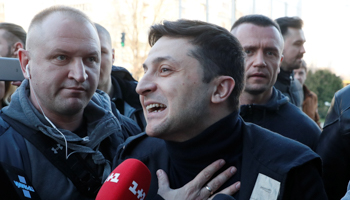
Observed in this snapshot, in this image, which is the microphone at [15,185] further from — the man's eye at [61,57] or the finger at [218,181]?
the finger at [218,181]

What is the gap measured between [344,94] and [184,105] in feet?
2.93

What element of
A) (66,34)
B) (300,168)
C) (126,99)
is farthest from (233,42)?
(126,99)

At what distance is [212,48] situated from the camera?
95.6 inches

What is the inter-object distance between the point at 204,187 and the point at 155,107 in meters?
0.56

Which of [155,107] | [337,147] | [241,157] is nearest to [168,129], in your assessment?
[155,107]

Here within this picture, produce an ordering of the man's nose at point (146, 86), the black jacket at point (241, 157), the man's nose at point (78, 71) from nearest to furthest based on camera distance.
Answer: the black jacket at point (241, 157) < the man's nose at point (146, 86) < the man's nose at point (78, 71)

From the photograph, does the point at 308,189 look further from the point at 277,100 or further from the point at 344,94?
the point at 277,100

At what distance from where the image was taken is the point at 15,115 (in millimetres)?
2482

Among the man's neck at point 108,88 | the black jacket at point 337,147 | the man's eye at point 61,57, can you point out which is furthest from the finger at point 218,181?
the man's neck at point 108,88

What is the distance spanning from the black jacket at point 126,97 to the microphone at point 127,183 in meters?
2.04

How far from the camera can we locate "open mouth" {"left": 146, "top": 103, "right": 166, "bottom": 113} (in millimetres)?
2346

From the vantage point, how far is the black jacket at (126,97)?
4117 millimetres

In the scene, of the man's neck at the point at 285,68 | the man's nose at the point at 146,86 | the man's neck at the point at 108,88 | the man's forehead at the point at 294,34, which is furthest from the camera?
the man's forehead at the point at 294,34

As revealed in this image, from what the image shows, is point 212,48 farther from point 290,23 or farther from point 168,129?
point 290,23
